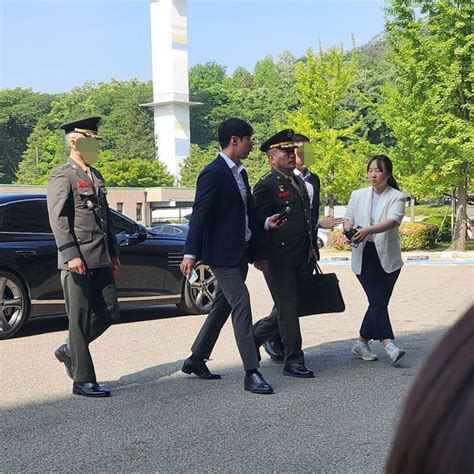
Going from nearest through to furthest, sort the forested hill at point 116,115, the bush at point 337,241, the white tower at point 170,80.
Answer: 1. the bush at point 337,241
2. the white tower at point 170,80
3. the forested hill at point 116,115

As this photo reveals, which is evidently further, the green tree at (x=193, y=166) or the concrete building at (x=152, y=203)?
the green tree at (x=193, y=166)

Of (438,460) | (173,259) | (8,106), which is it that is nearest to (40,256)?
(173,259)

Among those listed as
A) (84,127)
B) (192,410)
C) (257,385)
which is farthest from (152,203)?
(192,410)

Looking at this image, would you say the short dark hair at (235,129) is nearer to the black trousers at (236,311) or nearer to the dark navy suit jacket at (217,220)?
the dark navy suit jacket at (217,220)

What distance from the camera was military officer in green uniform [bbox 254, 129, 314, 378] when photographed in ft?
21.3

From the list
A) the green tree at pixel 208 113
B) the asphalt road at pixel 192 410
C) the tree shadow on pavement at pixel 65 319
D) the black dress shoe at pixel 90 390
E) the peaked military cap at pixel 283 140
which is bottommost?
the tree shadow on pavement at pixel 65 319

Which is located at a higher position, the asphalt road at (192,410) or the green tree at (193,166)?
the green tree at (193,166)

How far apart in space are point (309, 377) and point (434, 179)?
61.1ft

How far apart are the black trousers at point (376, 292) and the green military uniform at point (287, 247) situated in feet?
2.06

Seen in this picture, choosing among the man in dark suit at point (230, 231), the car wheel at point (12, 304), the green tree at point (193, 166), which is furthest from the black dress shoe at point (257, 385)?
the green tree at point (193, 166)

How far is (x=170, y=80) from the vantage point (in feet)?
274

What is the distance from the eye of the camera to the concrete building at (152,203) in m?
58.2

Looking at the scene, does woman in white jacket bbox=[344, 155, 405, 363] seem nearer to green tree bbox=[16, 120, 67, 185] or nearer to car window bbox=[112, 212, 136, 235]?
car window bbox=[112, 212, 136, 235]

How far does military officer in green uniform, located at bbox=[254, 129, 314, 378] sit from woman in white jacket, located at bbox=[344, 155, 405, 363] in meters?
0.55
